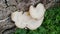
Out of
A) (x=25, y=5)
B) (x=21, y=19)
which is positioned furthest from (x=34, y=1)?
(x=21, y=19)

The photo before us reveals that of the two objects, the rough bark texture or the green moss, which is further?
the green moss

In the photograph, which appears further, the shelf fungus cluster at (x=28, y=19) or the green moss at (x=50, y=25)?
the green moss at (x=50, y=25)

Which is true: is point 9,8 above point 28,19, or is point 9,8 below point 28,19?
above

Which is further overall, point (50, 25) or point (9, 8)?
point (50, 25)

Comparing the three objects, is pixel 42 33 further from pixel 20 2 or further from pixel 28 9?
pixel 20 2

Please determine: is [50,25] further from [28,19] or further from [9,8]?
[9,8]

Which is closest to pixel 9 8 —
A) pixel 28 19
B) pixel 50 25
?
pixel 28 19

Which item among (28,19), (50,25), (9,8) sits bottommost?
(50,25)
